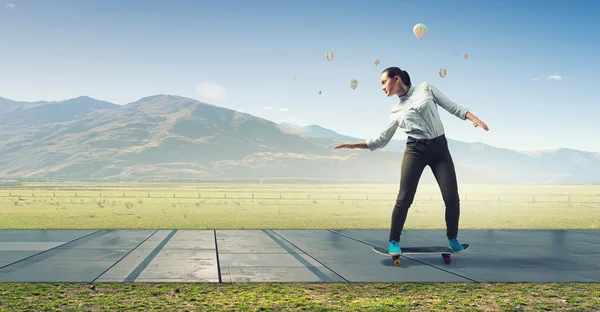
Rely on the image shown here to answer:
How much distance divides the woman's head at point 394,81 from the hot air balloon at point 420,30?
3386 cm

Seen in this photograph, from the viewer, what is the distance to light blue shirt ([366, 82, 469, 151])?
303 inches

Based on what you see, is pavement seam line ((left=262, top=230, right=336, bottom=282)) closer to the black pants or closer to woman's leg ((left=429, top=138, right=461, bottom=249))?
the black pants

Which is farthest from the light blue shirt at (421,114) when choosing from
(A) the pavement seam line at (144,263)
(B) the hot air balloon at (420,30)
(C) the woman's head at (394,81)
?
(B) the hot air balloon at (420,30)

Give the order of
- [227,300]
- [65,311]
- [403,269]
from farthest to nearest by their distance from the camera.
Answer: [403,269], [227,300], [65,311]

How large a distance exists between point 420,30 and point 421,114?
34.7 meters

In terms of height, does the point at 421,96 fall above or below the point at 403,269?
above

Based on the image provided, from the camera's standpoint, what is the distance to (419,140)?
775 centimetres

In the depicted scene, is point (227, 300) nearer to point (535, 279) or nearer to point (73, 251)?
point (535, 279)

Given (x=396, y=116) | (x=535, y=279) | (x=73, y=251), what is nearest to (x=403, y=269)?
(x=535, y=279)

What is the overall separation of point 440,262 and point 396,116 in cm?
246

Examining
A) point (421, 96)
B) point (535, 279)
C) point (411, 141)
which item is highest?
point (421, 96)

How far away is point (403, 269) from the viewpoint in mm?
7680

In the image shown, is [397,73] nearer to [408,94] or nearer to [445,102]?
[408,94]

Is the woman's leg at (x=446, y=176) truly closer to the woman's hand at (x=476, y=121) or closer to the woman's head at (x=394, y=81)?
Answer: the woman's hand at (x=476, y=121)
